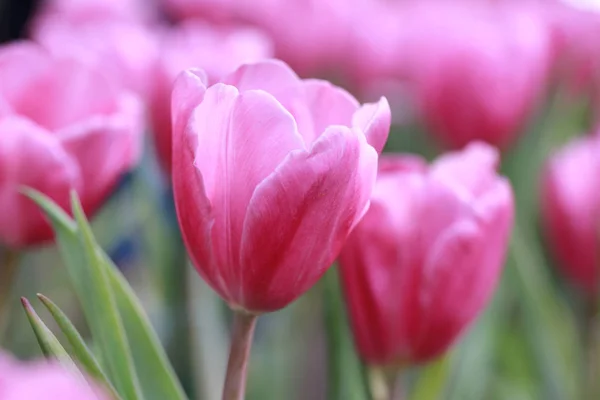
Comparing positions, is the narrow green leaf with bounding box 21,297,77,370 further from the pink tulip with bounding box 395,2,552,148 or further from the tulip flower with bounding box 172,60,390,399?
the pink tulip with bounding box 395,2,552,148

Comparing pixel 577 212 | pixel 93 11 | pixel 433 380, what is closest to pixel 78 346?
pixel 433 380

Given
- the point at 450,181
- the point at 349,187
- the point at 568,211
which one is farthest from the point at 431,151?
the point at 349,187

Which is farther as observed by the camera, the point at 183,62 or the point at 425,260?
the point at 183,62

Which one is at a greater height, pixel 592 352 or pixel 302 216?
pixel 302 216

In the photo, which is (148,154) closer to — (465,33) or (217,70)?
(217,70)

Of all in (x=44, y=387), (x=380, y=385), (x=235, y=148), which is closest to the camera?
(x=44, y=387)

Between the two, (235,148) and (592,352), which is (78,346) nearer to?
(235,148)

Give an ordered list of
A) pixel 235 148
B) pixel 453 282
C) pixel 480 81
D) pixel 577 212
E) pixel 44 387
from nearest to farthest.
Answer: pixel 44 387 → pixel 235 148 → pixel 453 282 → pixel 577 212 → pixel 480 81
